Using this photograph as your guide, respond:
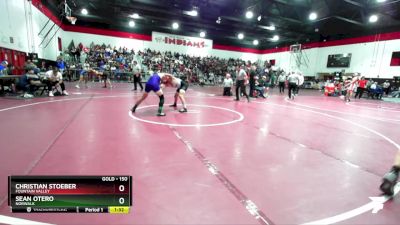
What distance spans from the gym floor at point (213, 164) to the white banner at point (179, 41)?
74.1 feet

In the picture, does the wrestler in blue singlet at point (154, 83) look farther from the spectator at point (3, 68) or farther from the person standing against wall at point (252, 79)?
the spectator at point (3, 68)

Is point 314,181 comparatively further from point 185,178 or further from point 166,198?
point 166,198

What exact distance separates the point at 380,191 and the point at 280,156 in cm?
135

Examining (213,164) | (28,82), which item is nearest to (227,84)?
(28,82)

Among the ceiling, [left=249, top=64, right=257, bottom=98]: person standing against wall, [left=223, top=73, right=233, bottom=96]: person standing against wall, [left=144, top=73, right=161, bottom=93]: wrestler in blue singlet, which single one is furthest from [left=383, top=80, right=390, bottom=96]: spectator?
[left=144, top=73, right=161, bottom=93]: wrestler in blue singlet

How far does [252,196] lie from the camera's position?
2.54 metres

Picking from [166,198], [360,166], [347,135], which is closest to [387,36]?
[347,135]

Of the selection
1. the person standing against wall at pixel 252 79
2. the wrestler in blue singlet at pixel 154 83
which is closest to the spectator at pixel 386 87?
the person standing against wall at pixel 252 79

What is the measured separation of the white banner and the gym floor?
22577 millimetres

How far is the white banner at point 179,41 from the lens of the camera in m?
27.1
